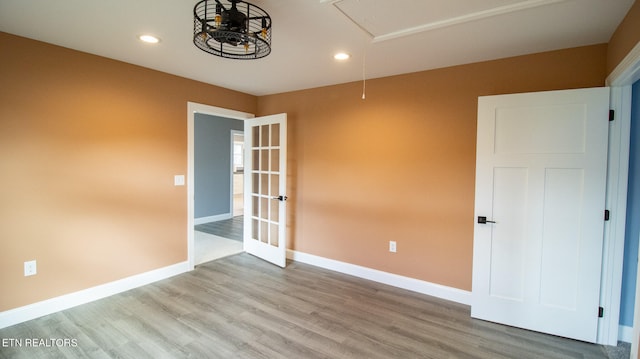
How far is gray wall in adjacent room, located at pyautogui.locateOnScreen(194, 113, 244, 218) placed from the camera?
6430 mm

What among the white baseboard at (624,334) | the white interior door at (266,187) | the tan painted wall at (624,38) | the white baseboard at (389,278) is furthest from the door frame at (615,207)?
the white interior door at (266,187)

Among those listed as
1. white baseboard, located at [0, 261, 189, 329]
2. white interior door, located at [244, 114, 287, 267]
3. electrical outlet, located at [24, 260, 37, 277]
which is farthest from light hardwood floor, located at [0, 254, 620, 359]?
white interior door, located at [244, 114, 287, 267]

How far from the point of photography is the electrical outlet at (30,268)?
2.52 meters

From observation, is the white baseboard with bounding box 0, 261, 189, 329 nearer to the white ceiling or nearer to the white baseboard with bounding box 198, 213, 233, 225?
the white ceiling

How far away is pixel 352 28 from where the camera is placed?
220 cm

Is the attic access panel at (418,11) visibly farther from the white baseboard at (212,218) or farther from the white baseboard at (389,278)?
the white baseboard at (212,218)

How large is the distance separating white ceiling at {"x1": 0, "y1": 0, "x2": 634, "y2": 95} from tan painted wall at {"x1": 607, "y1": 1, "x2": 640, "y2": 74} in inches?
2.2

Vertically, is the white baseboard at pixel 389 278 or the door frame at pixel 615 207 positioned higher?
the door frame at pixel 615 207

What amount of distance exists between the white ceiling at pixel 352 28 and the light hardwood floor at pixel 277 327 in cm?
245

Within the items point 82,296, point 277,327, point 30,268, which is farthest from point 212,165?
point 277,327

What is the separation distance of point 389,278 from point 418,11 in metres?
2.74

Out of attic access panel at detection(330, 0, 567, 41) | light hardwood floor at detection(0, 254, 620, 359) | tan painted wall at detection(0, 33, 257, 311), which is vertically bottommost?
light hardwood floor at detection(0, 254, 620, 359)

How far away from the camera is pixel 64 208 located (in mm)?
2721

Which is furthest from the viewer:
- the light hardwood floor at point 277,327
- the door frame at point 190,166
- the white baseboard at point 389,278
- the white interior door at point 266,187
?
the white interior door at point 266,187
